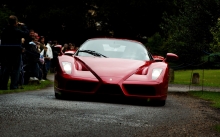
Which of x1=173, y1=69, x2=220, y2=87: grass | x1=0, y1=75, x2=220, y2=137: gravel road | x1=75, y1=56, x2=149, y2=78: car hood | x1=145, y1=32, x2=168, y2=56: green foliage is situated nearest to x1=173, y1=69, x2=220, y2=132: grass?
x1=173, y1=69, x2=220, y2=87: grass

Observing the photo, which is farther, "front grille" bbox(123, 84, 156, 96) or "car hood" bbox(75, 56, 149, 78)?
"car hood" bbox(75, 56, 149, 78)

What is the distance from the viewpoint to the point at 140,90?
950 cm

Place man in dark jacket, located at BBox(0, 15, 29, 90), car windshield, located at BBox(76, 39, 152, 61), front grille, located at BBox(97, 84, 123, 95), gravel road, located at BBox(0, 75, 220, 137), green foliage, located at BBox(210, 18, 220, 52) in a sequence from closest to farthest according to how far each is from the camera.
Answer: gravel road, located at BBox(0, 75, 220, 137) < front grille, located at BBox(97, 84, 123, 95) < car windshield, located at BBox(76, 39, 152, 61) < man in dark jacket, located at BBox(0, 15, 29, 90) < green foliage, located at BBox(210, 18, 220, 52)

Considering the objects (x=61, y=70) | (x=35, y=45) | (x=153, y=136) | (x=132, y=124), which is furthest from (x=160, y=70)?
(x=35, y=45)

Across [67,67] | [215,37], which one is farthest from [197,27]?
[67,67]

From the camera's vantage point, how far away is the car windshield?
10.8 metres

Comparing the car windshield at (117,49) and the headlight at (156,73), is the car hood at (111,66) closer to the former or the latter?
the headlight at (156,73)

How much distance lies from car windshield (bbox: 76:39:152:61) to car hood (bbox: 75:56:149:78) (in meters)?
0.51

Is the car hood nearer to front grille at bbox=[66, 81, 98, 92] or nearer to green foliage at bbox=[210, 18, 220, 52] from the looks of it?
front grille at bbox=[66, 81, 98, 92]

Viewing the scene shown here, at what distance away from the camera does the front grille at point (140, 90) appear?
9422 mm

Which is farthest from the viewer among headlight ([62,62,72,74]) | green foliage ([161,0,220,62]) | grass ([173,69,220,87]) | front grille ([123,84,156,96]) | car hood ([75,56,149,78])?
grass ([173,69,220,87])

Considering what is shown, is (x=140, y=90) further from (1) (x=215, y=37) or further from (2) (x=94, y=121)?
(1) (x=215, y=37)

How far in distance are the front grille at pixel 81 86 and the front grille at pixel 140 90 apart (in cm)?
58

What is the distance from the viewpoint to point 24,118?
671cm
